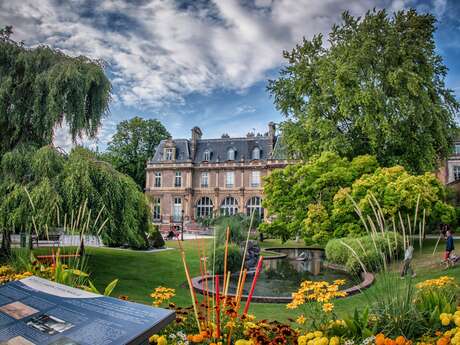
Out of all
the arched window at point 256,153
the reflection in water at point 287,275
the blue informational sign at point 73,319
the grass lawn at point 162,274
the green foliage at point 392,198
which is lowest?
the reflection in water at point 287,275

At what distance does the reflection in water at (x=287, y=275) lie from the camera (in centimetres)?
1020

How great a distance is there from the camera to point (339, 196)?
14555 millimetres

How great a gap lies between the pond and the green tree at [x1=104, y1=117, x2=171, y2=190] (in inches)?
1342

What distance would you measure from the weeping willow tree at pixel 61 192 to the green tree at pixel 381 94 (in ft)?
38.2

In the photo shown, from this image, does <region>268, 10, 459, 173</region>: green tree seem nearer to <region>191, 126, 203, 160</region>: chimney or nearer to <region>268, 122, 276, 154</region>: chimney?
<region>268, 122, 276, 154</region>: chimney

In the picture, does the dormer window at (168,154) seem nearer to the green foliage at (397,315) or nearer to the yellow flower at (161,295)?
the yellow flower at (161,295)

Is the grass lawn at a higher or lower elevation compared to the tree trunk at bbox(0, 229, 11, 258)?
lower

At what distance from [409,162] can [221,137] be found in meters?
29.1

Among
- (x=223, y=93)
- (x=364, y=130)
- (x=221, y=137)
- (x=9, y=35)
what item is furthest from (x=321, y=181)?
(x=221, y=137)

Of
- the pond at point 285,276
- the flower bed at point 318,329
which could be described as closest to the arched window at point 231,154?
the pond at point 285,276

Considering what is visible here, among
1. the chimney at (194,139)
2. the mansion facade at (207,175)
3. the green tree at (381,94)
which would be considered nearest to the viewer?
the green tree at (381,94)

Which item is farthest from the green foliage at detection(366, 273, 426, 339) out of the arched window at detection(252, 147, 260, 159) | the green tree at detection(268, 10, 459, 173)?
the arched window at detection(252, 147, 260, 159)

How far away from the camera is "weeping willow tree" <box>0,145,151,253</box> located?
27.8 ft

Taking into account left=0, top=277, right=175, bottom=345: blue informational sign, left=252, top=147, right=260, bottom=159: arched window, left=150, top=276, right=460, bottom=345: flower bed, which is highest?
left=252, top=147, right=260, bottom=159: arched window
